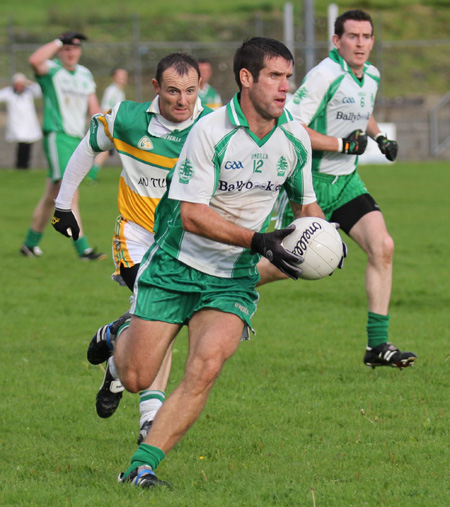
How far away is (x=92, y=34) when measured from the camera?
40.6 m

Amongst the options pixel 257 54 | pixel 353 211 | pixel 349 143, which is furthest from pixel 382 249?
pixel 257 54

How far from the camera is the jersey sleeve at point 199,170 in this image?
16.1 feet

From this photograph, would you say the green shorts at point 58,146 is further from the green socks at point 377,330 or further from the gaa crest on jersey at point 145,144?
the gaa crest on jersey at point 145,144

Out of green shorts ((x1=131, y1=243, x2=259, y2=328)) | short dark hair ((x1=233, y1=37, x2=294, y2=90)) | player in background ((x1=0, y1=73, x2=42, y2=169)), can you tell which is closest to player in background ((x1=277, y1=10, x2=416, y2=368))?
green shorts ((x1=131, y1=243, x2=259, y2=328))

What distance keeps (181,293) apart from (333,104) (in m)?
3.31

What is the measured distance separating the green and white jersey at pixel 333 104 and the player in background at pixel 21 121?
19.4m

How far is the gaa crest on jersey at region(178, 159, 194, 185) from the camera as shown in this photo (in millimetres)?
4910

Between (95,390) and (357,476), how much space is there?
240cm

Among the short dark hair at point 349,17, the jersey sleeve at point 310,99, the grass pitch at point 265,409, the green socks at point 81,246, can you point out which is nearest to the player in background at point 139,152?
the grass pitch at point 265,409

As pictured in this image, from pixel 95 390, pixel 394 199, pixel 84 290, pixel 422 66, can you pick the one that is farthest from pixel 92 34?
pixel 95 390

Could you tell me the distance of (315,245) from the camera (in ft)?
16.5

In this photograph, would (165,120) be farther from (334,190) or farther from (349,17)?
(349,17)

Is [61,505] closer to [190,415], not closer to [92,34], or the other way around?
[190,415]

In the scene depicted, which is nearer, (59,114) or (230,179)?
(230,179)
